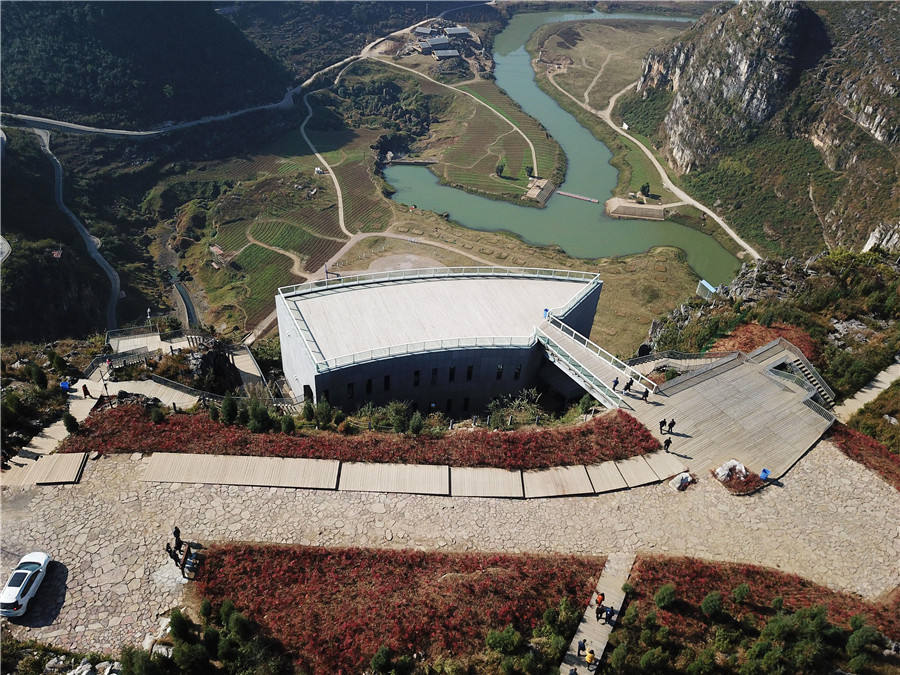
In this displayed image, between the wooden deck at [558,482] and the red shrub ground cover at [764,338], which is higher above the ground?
the red shrub ground cover at [764,338]

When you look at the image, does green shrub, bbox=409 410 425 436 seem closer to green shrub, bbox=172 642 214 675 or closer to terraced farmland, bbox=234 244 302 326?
green shrub, bbox=172 642 214 675

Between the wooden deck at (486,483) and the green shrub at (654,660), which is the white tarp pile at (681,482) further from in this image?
the green shrub at (654,660)

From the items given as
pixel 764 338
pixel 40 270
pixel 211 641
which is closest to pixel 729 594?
pixel 211 641

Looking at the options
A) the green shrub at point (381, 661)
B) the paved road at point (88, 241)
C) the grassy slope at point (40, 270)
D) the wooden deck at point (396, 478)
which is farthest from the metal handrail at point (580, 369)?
the grassy slope at point (40, 270)

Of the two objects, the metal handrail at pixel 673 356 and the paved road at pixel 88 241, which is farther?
the paved road at pixel 88 241

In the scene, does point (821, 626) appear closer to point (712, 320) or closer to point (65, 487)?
point (712, 320)

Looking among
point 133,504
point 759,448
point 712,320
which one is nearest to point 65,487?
point 133,504
